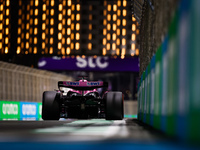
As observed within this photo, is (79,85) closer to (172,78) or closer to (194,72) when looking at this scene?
(172,78)

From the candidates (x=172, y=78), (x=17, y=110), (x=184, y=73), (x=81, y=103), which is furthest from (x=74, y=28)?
(x=184, y=73)

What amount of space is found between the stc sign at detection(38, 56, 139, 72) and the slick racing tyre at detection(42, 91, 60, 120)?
4048 cm

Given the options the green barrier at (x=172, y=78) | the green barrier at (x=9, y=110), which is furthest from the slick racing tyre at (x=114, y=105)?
the green barrier at (x=9, y=110)

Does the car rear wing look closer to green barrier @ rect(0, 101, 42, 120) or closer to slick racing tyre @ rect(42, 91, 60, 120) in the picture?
slick racing tyre @ rect(42, 91, 60, 120)

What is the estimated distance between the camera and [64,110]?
16.1 metres

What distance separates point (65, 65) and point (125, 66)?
713 centimetres

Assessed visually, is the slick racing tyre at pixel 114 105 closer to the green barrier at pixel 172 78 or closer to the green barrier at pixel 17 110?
the green barrier at pixel 172 78

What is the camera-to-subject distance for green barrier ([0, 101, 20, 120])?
24797 millimetres

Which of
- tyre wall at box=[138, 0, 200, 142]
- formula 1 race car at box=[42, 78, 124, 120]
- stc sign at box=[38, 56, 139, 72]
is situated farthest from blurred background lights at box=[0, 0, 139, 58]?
tyre wall at box=[138, 0, 200, 142]

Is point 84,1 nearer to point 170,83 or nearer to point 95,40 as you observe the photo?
point 95,40

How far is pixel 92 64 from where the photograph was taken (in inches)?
2202

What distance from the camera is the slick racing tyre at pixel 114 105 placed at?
1423 cm

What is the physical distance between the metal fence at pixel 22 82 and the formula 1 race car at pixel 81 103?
13.9 meters

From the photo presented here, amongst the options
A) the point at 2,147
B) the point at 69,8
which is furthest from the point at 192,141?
the point at 69,8
